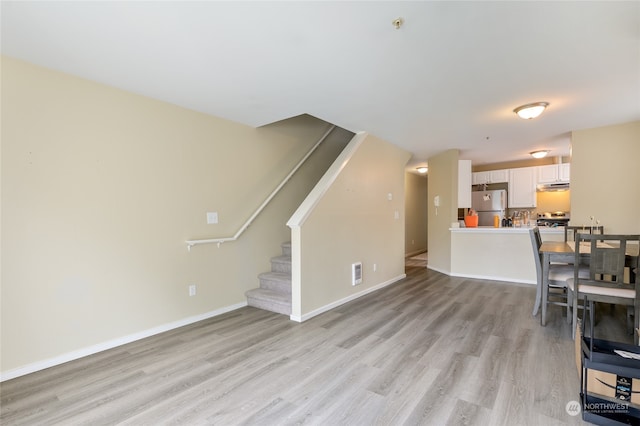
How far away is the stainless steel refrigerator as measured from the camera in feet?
21.3

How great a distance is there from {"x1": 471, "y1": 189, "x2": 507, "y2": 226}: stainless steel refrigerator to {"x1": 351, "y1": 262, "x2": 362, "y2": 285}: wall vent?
12.7 feet

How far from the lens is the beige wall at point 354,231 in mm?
3436

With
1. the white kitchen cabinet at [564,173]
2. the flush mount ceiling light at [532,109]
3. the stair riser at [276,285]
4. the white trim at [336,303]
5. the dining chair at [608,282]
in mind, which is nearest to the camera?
the dining chair at [608,282]

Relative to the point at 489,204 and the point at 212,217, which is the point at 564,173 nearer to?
the point at 489,204

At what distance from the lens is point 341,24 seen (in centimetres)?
183

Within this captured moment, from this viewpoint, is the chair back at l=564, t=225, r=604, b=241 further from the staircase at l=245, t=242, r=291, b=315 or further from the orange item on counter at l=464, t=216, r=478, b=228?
the staircase at l=245, t=242, r=291, b=315

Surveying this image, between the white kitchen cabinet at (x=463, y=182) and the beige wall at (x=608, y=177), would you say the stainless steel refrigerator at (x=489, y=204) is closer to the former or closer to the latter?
the white kitchen cabinet at (x=463, y=182)

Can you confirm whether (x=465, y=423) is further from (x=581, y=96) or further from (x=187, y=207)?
(x=581, y=96)

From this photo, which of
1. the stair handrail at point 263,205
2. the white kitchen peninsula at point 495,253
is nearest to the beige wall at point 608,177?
the white kitchen peninsula at point 495,253

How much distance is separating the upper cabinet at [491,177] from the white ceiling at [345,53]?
130 inches

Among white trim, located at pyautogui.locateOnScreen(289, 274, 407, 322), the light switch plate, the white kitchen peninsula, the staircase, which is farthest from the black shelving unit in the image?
the white kitchen peninsula

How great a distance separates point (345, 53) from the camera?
2.16m

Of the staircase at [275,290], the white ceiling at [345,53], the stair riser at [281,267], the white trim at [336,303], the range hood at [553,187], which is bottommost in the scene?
the white trim at [336,303]

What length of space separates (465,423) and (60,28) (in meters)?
3.41
